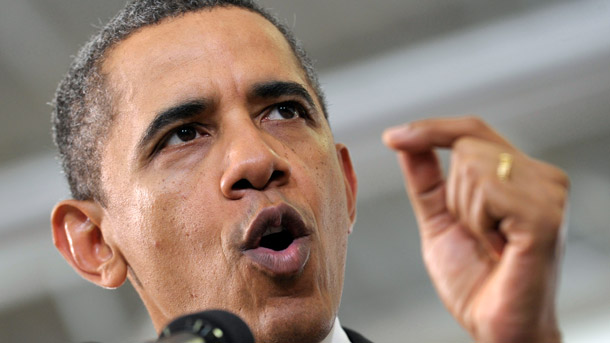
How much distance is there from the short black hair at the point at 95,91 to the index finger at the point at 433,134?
1.13 m

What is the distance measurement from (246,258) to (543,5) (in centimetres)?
430

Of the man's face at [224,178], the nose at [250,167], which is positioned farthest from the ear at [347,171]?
the nose at [250,167]

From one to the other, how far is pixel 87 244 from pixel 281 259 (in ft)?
2.44

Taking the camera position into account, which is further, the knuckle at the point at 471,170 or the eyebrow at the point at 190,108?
the eyebrow at the point at 190,108

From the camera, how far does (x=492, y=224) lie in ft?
4.59

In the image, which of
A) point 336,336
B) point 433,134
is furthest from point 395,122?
point 433,134

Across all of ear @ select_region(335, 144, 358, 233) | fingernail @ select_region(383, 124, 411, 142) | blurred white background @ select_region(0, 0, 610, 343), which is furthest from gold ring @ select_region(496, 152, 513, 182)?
blurred white background @ select_region(0, 0, 610, 343)

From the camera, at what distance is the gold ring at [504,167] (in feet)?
4.52

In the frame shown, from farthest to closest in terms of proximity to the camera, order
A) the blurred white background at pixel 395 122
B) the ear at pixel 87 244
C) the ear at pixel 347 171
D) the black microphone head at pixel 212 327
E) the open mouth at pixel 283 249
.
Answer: the blurred white background at pixel 395 122 → the ear at pixel 347 171 → the ear at pixel 87 244 → the open mouth at pixel 283 249 → the black microphone head at pixel 212 327

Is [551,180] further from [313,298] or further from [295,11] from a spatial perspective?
[295,11]

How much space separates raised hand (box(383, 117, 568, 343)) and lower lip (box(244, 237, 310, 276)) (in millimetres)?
515

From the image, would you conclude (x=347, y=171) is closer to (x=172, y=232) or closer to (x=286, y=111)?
(x=286, y=111)

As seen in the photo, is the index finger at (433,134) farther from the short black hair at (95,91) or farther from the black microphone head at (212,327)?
the short black hair at (95,91)

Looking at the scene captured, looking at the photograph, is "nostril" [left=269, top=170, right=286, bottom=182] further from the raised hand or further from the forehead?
the raised hand
